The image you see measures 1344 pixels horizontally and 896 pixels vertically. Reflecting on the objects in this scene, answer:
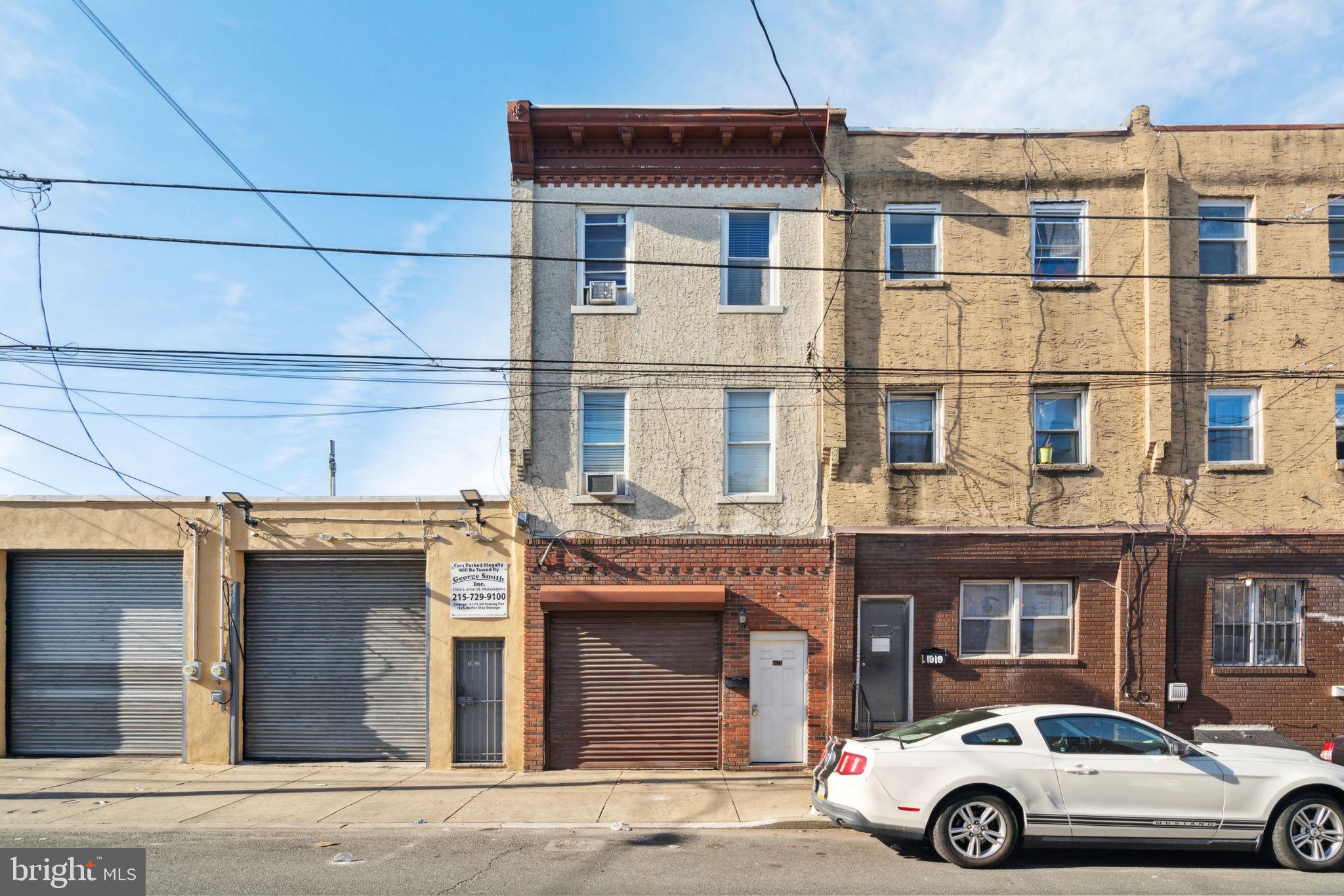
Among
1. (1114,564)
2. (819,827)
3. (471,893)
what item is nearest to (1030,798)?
(819,827)

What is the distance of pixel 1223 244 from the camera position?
12.9 meters

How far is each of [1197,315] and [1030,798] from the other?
27.9ft

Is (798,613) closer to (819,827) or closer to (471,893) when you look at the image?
(819,827)

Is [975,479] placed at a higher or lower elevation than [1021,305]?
lower

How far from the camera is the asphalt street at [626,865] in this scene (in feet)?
23.4

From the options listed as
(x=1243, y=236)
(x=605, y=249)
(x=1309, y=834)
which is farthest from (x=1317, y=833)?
(x=605, y=249)

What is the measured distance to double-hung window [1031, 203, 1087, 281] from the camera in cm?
1290

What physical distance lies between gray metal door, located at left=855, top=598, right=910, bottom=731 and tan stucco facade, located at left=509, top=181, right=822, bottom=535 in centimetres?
167

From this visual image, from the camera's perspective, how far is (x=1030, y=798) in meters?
7.69

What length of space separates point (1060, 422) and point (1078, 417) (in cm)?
28

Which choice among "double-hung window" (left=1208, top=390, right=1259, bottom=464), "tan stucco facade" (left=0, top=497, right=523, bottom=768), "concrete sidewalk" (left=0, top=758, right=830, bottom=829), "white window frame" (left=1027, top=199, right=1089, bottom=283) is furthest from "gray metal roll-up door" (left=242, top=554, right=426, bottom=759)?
"double-hung window" (left=1208, top=390, right=1259, bottom=464)

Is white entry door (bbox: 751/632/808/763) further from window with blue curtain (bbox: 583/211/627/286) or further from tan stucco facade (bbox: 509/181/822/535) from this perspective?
window with blue curtain (bbox: 583/211/627/286)

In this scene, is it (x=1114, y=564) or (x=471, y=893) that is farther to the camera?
(x=1114, y=564)

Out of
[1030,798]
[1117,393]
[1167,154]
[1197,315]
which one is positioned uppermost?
[1167,154]
